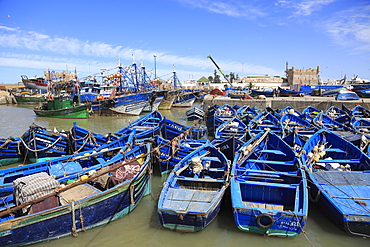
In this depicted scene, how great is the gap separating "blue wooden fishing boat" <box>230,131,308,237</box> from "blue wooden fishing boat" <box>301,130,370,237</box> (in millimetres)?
744

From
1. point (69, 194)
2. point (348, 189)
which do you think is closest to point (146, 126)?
point (69, 194)

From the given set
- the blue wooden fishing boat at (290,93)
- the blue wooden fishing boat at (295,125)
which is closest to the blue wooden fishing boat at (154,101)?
the blue wooden fishing boat at (290,93)

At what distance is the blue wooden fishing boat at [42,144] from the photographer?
43.7 ft

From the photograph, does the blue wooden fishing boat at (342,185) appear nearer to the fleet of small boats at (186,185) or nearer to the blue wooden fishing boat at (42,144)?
the fleet of small boats at (186,185)

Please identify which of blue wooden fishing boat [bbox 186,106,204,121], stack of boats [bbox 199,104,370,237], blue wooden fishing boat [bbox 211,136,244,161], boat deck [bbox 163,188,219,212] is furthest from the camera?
blue wooden fishing boat [bbox 186,106,204,121]

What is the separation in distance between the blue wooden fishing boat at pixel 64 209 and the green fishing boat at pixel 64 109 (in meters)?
25.8

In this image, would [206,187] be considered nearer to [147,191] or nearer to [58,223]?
[147,191]

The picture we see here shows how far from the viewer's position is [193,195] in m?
7.63

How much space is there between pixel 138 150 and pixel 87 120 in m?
23.3

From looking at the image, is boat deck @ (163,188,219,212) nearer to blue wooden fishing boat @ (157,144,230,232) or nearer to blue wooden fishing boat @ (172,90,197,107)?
blue wooden fishing boat @ (157,144,230,232)

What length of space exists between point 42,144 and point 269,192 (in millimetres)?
12563

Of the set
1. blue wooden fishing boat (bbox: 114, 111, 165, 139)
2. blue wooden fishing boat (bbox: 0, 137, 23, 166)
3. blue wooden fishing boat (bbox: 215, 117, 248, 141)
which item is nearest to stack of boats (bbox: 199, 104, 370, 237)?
blue wooden fishing boat (bbox: 215, 117, 248, 141)

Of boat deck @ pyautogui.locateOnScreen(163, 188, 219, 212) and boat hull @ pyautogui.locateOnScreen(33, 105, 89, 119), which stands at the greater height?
boat hull @ pyautogui.locateOnScreen(33, 105, 89, 119)

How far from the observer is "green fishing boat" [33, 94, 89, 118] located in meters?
31.3
